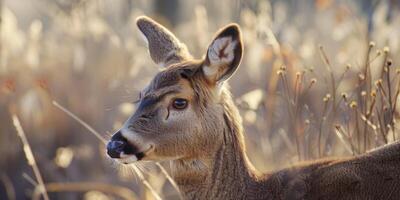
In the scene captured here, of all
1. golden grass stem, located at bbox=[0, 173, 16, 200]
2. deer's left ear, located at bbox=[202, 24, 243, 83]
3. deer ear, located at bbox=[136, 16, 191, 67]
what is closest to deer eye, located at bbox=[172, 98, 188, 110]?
deer's left ear, located at bbox=[202, 24, 243, 83]

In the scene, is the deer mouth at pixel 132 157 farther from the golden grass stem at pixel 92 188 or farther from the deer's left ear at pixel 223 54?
the golden grass stem at pixel 92 188

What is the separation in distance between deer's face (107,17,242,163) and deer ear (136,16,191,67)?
449mm

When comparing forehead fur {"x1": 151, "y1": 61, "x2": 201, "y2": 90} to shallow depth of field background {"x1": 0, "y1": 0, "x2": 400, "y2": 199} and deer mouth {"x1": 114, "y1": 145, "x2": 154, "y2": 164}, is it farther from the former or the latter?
shallow depth of field background {"x1": 0, "y1": 0, "x2": 400, "y2": 199}

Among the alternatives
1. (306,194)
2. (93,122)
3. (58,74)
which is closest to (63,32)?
(58,74)

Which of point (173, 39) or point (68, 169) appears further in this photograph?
point (68, 169)

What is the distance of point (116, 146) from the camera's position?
16.6 feet

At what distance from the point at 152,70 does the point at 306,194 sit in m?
6.85

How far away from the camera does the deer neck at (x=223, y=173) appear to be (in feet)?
17.5

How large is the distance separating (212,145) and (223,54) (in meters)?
0.46

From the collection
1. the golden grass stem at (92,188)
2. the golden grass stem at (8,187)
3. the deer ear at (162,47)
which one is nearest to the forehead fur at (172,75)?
the deer ear at (162,47)

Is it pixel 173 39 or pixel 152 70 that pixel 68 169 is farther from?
pixel 173 39

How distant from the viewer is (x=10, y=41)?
10984 mm

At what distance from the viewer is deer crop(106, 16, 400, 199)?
16.6ft

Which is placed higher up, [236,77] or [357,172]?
[357,172]
